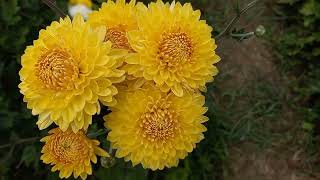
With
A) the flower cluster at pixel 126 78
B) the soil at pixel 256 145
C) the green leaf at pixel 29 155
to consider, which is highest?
the flower cluster at pixel 126 78

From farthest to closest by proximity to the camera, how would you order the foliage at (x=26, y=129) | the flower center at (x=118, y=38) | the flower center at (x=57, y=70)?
the foliage at (x=26, y=129) < the flower center at (x=118, y=38) < the flower center at (x=57, y=70)

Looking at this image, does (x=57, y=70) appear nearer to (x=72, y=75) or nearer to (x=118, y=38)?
(x=72, y=75)

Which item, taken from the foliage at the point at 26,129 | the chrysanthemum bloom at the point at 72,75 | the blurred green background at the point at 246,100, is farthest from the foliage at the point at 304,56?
the chrysanthemum bloom at the point at 72,75

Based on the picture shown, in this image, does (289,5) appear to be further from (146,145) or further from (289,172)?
(146,145)

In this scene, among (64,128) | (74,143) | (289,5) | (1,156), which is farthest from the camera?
(289,5)

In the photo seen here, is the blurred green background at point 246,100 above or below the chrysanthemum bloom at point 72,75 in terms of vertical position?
below

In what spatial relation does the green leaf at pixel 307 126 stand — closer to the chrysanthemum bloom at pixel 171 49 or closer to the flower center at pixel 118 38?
the chrysanthemum bloom at pixel 171 49

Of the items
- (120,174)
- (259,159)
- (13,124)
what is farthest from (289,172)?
(13,124)

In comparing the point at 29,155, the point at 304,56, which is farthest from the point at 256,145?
the point at 29,155
